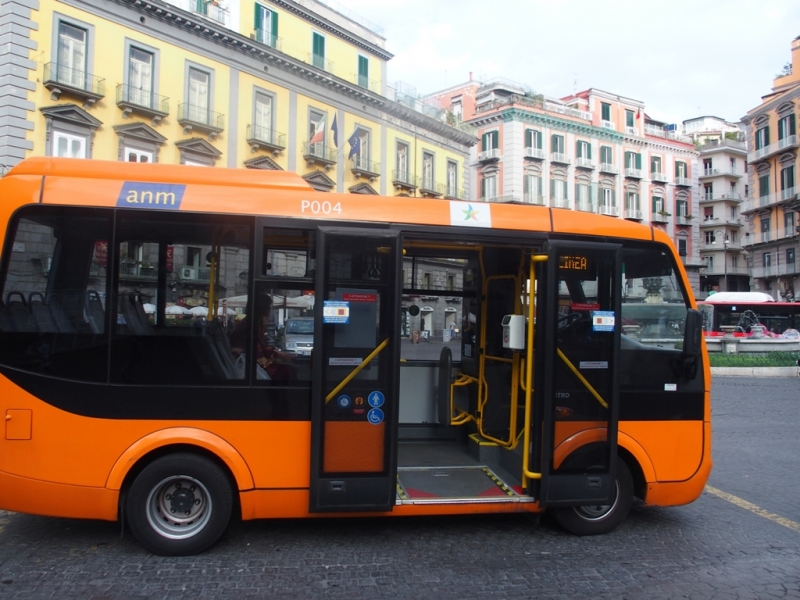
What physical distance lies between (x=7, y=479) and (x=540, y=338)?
4158mm

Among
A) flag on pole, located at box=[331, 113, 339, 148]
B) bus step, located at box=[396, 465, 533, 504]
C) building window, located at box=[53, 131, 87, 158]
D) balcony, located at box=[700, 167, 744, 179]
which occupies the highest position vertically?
balcony, located at box=[700, 167, 744, 179]

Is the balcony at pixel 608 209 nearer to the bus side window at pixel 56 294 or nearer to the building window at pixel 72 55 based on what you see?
the building window at pixel 72 55

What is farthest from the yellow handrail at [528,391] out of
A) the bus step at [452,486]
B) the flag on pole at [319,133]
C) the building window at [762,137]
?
the building window at [762,137]

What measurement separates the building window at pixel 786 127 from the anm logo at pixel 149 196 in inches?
2212

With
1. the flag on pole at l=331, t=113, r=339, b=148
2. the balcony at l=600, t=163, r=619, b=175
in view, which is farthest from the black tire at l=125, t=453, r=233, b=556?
the balcony at l=600, t=163, r=619, b=175

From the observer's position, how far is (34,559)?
4598 mm

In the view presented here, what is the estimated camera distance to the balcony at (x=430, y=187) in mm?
37875

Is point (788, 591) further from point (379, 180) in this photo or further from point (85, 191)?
point (379, 180)

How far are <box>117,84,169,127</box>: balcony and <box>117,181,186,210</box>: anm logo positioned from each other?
22.2m

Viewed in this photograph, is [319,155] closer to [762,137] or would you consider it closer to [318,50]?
[318,50]

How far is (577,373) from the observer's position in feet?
16.9

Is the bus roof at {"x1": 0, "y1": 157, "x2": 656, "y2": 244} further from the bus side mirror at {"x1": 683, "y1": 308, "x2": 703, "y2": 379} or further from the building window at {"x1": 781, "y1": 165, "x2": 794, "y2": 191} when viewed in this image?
the building window at {"x1": 781, "y1": 165, "x2": 794, "y2": 191}

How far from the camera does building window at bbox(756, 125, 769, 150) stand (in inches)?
2068

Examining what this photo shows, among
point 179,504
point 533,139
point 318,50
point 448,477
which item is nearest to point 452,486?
point 448,477
